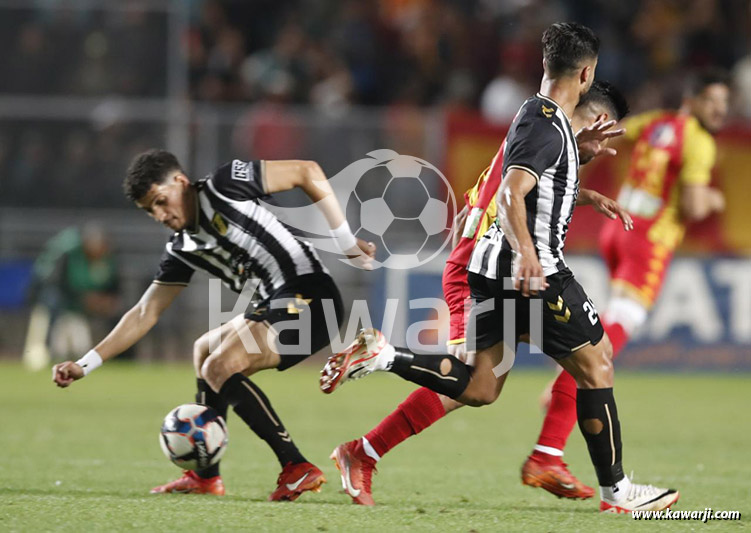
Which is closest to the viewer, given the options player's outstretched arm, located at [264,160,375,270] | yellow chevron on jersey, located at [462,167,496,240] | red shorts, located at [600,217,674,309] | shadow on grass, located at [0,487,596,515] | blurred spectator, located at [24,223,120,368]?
shadow on grass, located at [0,487,596,515]

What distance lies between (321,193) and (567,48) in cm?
141

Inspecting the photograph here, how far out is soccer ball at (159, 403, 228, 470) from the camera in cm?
575

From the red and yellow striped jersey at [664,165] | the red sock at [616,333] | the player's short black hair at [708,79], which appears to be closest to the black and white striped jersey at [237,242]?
the red sock at [616,333]

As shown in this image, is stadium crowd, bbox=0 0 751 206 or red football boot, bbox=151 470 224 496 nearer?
red football boot, bbox=151 470 224 496

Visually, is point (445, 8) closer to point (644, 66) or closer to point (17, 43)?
point (644, 66)

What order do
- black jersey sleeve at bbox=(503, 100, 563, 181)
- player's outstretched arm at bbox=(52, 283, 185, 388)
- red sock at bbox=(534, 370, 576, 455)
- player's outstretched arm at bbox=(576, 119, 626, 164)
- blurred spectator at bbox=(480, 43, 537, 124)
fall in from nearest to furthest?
black jersey sleeve at bbox=(503, 100, 563, 181)
player's outstretched arm at bbox=(576, 119, 626, 164)
red sock at bbox=(534, 370, 576, 455)
player's outstretched arm at bbox=(52, 283, 185, 388)
blurred spectator at bbox=(480, 43, 537, 124)

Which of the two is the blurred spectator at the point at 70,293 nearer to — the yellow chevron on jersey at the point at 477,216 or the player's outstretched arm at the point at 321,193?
the player's outstretched arm at the point at 321,193

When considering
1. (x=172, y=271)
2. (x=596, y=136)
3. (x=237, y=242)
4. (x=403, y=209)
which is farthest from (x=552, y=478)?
(x=403, y=209)

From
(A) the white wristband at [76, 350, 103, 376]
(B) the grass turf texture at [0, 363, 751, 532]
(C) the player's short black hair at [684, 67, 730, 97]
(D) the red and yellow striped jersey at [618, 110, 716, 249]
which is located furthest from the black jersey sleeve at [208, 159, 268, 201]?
(C) the player's short black hair at [684, 67, 730, 97]

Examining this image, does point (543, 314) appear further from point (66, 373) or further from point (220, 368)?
point (66, 373)

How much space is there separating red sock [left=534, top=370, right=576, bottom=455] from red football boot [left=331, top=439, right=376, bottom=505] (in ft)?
2.91

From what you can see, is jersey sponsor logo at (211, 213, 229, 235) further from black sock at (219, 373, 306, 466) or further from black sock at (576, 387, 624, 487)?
black sock at (576, 387, 624, 487)

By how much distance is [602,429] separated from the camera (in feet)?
17.9

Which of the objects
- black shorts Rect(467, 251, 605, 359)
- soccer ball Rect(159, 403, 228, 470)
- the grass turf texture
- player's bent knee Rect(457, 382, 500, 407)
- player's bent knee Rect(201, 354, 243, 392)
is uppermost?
black shorts Rect(467, 251, 605, 359)
